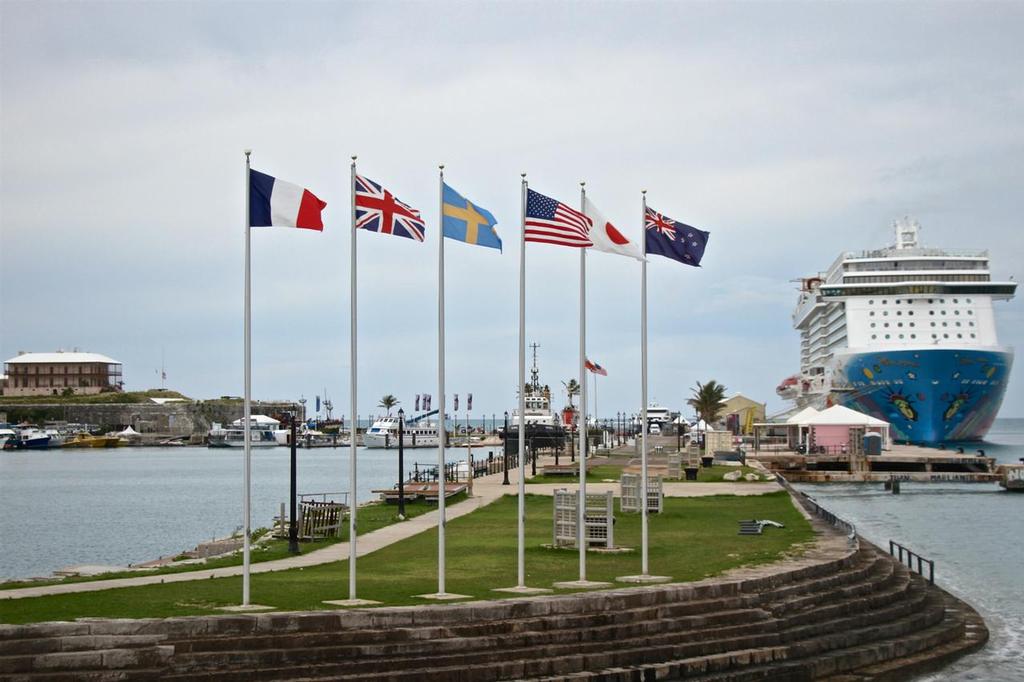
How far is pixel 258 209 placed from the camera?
18406 mm

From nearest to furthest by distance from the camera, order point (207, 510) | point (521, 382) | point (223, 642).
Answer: point (223, 642), point (521, 382), point (207, 510)

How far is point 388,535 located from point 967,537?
26.3 m

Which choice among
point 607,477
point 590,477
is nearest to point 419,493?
point 590,477

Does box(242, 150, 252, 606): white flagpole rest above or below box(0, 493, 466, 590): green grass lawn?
above

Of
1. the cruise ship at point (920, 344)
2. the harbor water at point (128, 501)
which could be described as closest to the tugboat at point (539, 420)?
the harbor water at point (128, 501)

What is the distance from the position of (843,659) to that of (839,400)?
89.5 metres

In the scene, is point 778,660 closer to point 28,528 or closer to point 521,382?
point 521,382

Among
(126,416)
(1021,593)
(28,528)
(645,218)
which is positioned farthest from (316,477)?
(126,416)

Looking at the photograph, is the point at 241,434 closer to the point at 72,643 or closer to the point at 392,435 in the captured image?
the point at 392,435

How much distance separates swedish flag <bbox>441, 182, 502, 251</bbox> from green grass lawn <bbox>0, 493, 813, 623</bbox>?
556cm

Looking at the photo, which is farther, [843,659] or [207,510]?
[207,510]

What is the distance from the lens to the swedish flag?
20.0 meters

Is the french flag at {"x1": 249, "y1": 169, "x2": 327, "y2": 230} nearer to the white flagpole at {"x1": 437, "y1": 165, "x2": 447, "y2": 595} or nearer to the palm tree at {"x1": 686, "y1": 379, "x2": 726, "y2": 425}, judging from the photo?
the white flagpole at {"x1": 437, "y1": 165, "x2": 447, "y2": 595}

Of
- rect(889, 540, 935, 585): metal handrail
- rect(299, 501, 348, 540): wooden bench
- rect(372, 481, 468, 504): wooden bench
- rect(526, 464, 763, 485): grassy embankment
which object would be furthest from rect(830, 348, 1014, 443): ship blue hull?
rect(299, 501, 348, 540): wooden bench
